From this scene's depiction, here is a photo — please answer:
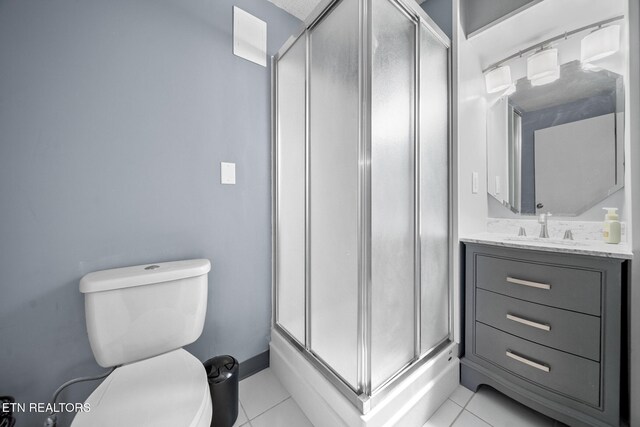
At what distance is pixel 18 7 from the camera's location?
979 millimetres

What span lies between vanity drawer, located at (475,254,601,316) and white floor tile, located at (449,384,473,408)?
658mm

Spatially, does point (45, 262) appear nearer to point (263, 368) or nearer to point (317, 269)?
point (317, 269)

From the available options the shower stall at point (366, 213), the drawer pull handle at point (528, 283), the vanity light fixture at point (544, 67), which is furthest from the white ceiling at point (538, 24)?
the drawer pull handle at point (528, 283)

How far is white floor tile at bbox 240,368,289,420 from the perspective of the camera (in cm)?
135

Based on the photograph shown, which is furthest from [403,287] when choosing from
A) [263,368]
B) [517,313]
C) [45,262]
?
[45,262]

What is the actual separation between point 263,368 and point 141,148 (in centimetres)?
159

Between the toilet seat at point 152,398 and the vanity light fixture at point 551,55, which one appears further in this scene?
the vanity light fixture at point 551,55

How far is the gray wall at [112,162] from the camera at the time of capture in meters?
0.99

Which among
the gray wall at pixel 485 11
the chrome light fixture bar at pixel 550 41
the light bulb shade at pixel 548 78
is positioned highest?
the gray wall at pixel 485 11

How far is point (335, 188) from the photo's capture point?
120 centimetres

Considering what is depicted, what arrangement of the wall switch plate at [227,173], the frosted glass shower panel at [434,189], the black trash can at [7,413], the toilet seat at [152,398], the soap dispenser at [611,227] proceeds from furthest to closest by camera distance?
the wall switch plate at [227,173]
the frosted glass shower panel at [434,189]
the soap dispenser at [611,227]
the black trash can at [7,413]
the toilet seat at [152,398]

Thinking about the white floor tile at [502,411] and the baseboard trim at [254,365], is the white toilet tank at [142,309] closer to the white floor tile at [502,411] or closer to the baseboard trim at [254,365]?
the baseboard trim at [254,365]

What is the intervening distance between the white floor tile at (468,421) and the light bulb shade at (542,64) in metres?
2.09

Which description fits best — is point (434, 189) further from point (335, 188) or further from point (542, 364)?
point (542, 364)
